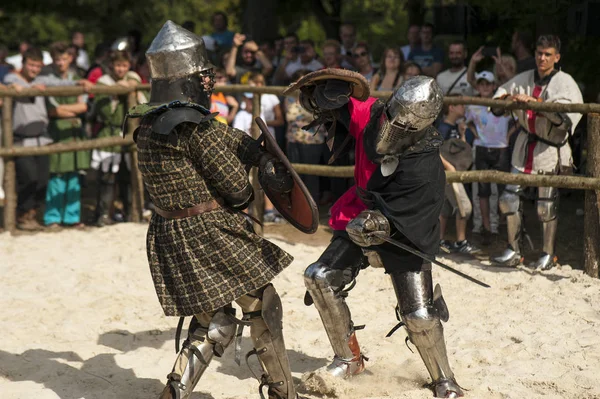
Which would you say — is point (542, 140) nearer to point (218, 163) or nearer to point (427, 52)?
point (427, 52)

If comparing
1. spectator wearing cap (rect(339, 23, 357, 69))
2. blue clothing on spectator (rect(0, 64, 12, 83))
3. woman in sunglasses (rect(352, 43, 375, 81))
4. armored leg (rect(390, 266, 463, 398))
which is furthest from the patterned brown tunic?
blue clothing on spectator (rect(0, 64, 12, 83))

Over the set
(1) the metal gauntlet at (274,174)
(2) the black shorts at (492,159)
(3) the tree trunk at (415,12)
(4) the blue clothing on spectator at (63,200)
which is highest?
(3) the tree trunk at (415,12)

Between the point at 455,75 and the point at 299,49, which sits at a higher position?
the point at 299,49

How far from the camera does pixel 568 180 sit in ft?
19.9

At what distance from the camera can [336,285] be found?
4336mm

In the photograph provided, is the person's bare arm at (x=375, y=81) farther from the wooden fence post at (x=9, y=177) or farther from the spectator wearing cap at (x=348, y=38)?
the wooden fence post at (x=9, y=177)

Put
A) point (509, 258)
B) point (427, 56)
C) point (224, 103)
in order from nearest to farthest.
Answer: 1. point (509, 258)
2. point (224, 103)
3. point (427, 56)

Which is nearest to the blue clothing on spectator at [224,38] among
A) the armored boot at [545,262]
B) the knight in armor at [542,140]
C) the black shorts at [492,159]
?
the black shorts at [492,159]

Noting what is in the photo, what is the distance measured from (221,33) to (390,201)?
6618 mm

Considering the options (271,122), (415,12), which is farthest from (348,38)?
(415,12)

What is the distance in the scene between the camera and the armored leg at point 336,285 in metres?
4.31

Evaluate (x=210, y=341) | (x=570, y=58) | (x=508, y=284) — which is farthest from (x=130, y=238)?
(x=570, y=58)

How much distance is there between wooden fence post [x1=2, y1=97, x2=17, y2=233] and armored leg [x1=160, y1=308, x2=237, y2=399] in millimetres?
4163

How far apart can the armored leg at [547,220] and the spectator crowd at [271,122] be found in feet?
2.40
